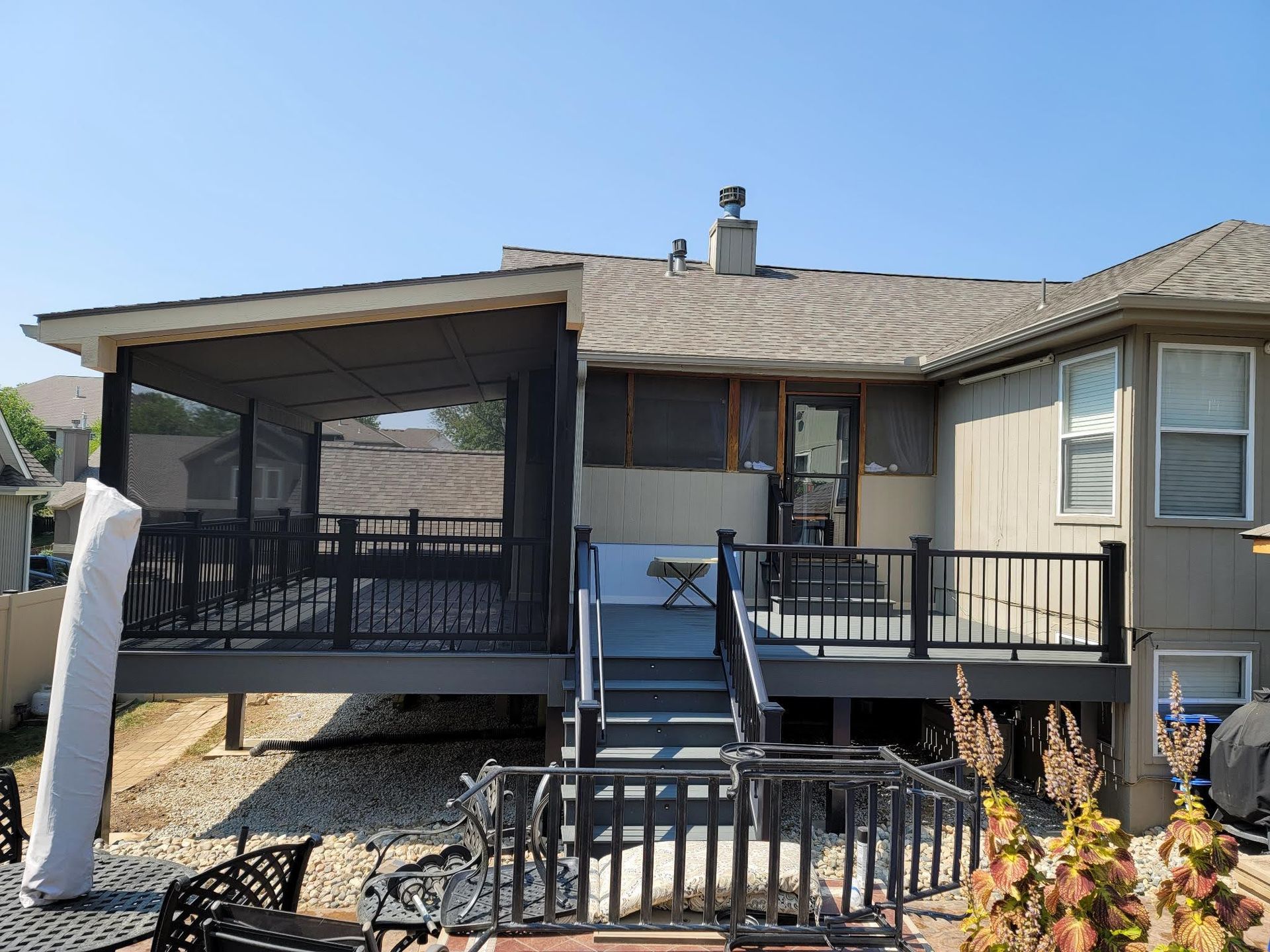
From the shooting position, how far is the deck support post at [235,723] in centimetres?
901

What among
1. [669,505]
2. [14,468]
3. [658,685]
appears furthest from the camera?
[14,468]

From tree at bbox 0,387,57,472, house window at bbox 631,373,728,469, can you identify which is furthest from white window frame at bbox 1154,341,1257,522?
tree at bbox 0,387,57,472

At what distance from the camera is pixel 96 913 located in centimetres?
328

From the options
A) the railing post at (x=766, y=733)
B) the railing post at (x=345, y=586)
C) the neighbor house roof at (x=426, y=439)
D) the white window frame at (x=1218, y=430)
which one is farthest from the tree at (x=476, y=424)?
the white window frame at (x=1218, y=430)

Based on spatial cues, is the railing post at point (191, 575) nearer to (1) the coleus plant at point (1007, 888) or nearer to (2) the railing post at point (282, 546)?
(2) the railing post at point (282, 546)

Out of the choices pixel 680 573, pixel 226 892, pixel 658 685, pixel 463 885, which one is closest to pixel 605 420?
pixel 680 573

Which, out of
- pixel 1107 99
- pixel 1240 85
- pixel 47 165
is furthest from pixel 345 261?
pixel 1240 85

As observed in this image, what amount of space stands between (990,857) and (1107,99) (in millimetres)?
15657

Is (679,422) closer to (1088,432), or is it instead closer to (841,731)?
(841,731)

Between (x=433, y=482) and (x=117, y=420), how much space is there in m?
3.74

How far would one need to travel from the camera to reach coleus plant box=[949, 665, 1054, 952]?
8.27ft

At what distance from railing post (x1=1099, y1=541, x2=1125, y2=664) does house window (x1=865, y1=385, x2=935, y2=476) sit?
3.08 metres

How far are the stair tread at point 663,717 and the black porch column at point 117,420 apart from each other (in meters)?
3.92

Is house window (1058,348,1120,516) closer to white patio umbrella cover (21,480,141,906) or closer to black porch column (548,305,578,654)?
black porch column (548,305,578,654)
